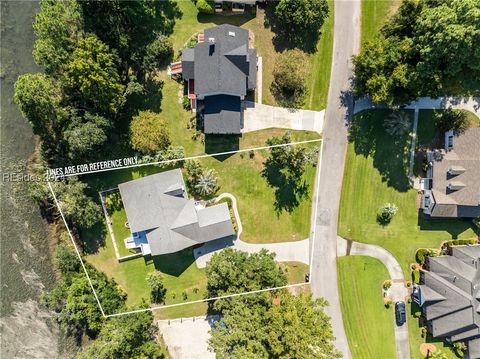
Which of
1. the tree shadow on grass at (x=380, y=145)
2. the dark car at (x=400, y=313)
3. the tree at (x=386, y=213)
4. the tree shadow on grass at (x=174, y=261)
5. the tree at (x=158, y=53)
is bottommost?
the dark car at (x=400, y=313)

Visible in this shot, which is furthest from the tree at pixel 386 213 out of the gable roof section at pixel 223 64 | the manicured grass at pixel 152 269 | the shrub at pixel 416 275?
the manicured grass at pixel 152 269

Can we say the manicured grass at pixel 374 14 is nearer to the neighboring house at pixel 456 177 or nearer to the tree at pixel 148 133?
the neighboring house at pixel 456 177

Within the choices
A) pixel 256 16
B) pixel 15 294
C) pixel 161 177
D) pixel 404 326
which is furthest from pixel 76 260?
pixel 404 326

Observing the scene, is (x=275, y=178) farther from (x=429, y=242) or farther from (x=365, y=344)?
(x=365, y=344)

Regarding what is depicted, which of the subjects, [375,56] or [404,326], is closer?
[375,56]

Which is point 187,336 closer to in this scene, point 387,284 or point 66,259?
point 66,259
